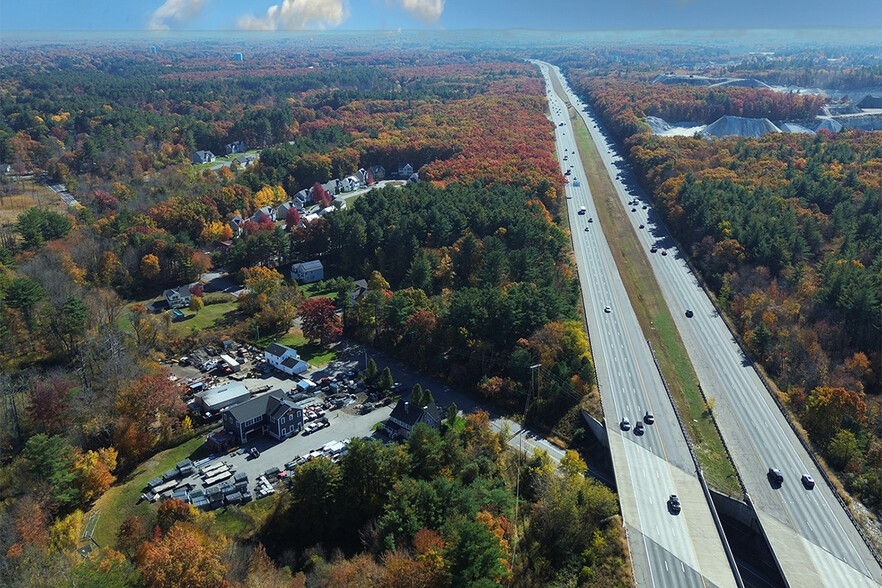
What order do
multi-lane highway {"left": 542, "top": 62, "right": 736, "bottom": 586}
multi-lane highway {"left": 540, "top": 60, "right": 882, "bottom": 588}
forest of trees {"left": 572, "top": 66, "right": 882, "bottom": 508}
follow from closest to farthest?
multi-lane highway {"left": 542, "top": 62, "right": 736, "bottom": 586}, multi-lane highway {"left": 540, "top": 60, "right": 882, "bottom": 588}, forest of trees {"left": 572, "top": 66, "right": 882, "bottom": 508}

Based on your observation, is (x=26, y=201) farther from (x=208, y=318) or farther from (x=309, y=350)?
(x=309, y=350)

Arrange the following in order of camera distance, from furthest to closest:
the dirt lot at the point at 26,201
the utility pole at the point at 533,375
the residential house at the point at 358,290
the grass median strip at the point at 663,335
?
1. the dirt lot at the point at 26,201
2. the residential house at the point at 358,290
3. the utility pole at the point at 533,375
4. the grass median strip at the point at 663,335

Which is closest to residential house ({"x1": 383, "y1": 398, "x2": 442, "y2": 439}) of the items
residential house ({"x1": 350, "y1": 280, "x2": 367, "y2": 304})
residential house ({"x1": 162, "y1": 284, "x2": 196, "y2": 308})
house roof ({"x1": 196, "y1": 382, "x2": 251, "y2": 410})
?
house roof ({"x1": 196, "y1": 382, "x2": 251, "y2": 410})

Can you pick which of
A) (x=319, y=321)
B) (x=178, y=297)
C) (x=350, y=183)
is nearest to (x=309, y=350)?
(x=319, y=321)

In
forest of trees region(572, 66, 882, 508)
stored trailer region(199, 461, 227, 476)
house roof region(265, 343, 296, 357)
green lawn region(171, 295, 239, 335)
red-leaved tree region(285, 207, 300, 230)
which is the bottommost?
green lawn region(171, 295, 239, 335)

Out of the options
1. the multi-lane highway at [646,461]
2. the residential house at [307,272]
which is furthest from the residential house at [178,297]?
the multi-lane highway at [646,461]

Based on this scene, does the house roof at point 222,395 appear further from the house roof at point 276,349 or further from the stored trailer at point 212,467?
the stored trailer at point 212,467

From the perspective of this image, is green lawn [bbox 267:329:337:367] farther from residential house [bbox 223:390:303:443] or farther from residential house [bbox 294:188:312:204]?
residential house [bbox 294:188:312:204]
